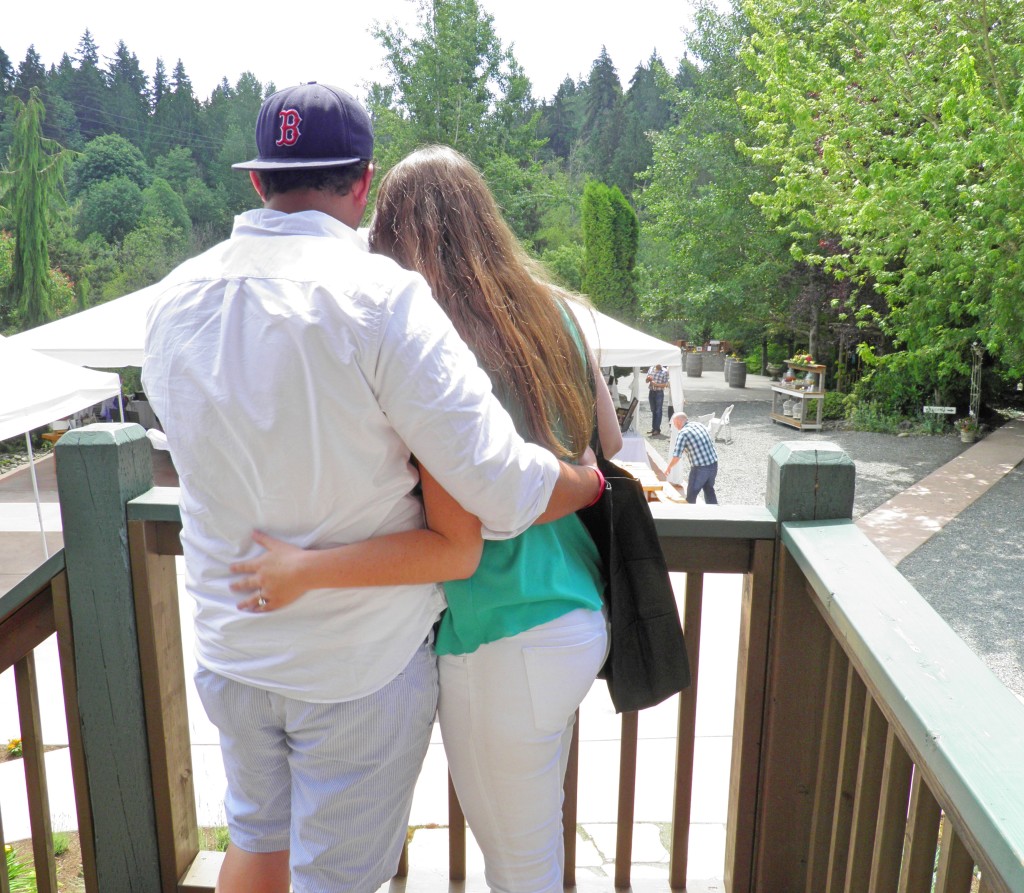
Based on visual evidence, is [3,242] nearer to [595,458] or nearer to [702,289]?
[702,289]

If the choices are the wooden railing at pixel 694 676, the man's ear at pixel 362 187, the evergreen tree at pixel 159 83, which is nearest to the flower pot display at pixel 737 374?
the wooden railing at pixel 694 676

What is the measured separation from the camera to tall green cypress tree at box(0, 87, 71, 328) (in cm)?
2275

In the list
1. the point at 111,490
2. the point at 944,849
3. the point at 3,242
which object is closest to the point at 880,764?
the point at 944,849

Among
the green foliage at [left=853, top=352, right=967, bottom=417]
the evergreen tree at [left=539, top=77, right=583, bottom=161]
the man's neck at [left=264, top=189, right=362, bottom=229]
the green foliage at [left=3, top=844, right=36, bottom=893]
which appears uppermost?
the evergreen tree at [left=539, top=77, right=583, bottom=161]

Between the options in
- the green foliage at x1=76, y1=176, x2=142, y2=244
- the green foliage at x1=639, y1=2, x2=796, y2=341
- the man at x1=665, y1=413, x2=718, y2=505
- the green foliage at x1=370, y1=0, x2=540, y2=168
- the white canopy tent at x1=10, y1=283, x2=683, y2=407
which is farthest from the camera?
the green foliage at x1=76, y1=176, x2=142, y2=244

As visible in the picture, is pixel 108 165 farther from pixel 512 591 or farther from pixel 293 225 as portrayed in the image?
pixel 512 591

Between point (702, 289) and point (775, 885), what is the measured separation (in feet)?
68.7

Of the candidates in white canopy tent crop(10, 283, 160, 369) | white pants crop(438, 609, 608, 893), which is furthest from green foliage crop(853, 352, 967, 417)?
white pants crop(438, 609, 608, 893)

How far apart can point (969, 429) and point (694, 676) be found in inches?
624

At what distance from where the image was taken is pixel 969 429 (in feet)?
50.9

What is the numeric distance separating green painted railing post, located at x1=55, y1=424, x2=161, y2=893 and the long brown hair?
0.75m

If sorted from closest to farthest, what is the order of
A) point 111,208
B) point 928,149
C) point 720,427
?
point 928,149
point 720,427
point 111,208

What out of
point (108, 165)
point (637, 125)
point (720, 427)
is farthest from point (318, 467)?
point (108, 165)

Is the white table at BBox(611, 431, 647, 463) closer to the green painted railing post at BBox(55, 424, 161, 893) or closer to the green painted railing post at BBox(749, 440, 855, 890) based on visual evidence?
the green painted railing post at BBox(749, 440, 855, 890)
